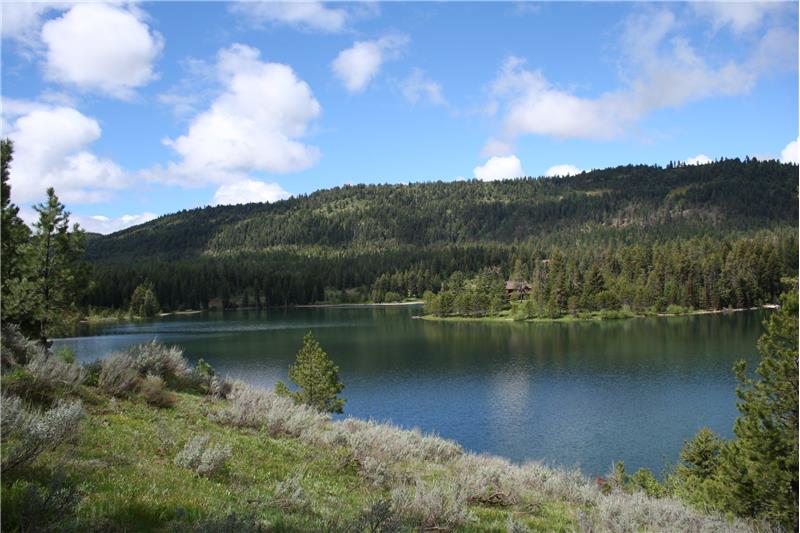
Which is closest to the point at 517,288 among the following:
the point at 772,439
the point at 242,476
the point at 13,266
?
the point at 13,266

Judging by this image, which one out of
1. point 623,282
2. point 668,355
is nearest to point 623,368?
point 668,355

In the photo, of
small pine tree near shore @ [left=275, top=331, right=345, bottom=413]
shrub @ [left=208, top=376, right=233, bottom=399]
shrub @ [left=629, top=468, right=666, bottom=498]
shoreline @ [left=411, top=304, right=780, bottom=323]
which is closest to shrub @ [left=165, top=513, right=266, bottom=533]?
shrub @ [left=208, top=376, right=233, bottom=399]

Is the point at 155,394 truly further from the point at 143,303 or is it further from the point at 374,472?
the point at 143,303

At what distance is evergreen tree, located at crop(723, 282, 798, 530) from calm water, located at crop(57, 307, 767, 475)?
4592mm

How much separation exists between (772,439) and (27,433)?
16.3 metres

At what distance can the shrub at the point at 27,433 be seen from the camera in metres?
6.78

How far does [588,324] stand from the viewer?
99.0m

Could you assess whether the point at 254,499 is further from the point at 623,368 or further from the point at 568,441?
the point at 623,368

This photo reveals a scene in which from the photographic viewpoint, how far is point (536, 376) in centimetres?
5341

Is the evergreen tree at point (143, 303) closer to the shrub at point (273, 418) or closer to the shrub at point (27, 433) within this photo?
the shrub at point (273, 418)

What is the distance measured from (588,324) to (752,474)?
288 feet

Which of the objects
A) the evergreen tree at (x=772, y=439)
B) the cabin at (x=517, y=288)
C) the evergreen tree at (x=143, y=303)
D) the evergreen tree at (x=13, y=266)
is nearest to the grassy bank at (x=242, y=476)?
the evergreen tree at (x=772, y=439)

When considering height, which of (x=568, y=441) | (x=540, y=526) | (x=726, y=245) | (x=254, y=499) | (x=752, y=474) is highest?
(x=726, y=245)

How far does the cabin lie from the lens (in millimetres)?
139500
